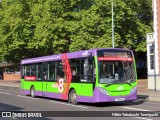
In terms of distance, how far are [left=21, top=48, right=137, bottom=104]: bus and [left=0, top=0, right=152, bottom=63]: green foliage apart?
20.4 m

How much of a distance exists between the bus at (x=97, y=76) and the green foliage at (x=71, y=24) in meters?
20.4

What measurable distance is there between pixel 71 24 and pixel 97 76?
83.5 ft

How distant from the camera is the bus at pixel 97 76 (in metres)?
18.7

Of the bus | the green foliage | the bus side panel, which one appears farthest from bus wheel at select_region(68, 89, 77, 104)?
the green foliage

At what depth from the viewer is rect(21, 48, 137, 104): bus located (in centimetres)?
1866

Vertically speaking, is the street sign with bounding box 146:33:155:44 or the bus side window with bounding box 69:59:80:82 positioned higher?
the street sign with bounding box 146:33:155:44

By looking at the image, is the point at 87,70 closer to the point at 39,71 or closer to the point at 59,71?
the point at 59,71

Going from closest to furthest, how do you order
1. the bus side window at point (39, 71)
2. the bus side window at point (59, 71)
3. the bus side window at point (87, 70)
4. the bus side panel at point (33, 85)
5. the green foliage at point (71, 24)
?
the bus side window at point (87, 70) < the bus side window at point (59, 71) < the bus side window at point (39, 71) < the bus side panel at point (33, 85) < the green foliage at point (71, 24)

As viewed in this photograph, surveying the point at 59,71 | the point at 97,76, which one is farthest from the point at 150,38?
the point at 97,76

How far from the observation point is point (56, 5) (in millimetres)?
44750

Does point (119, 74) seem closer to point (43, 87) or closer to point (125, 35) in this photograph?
point (43, 87)

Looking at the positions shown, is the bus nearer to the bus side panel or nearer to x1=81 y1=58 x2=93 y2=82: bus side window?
x1=81 y1=58 x2=93 y2=82: bus side window

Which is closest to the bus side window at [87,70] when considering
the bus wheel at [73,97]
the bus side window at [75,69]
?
the bus side window at [75,69]

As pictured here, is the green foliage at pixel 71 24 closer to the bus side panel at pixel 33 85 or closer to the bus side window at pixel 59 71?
the bus side panel at pixel 33 85
